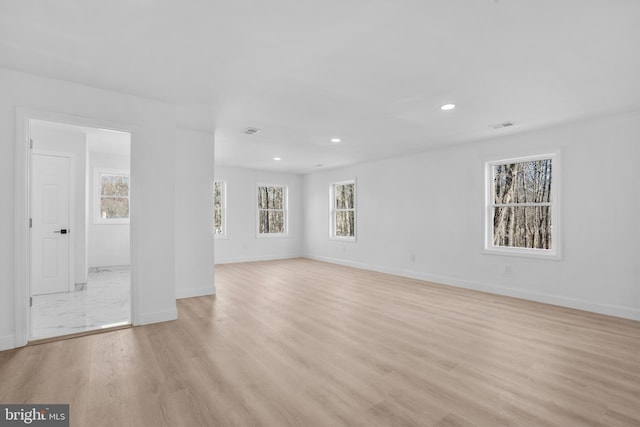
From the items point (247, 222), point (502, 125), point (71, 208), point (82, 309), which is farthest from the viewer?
point (247, 222)

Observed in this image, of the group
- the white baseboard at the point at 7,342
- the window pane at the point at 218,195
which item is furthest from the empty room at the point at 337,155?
the window pane at the point at 218,195

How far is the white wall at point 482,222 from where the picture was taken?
391 cm

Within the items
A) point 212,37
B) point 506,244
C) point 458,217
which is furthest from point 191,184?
point 506,244

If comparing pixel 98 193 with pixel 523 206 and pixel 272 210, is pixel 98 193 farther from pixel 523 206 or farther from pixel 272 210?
pixel 523 206

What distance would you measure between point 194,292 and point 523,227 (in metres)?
5.18

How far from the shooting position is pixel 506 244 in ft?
16.8

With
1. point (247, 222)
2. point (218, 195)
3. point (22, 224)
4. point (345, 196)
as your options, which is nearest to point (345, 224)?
point (345, 196)

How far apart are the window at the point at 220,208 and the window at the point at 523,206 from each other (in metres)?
6.01

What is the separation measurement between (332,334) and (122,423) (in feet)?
6.21

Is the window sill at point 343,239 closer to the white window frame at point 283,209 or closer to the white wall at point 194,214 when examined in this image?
the white window frame at point 283,209

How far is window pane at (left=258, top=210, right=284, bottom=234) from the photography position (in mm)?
8875

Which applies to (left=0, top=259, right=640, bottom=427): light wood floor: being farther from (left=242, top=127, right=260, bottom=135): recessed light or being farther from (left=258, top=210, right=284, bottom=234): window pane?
(left=258, top=210, right=284, bottom=234): window pane

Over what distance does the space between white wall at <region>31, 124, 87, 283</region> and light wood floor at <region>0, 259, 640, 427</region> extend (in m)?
2.44

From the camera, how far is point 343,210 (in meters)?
8.27
